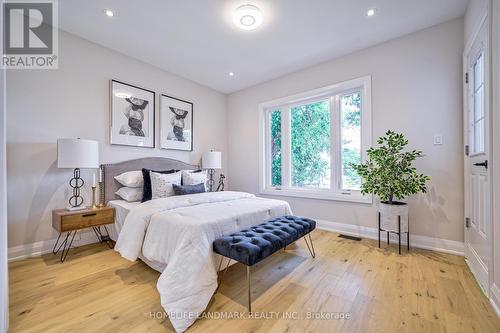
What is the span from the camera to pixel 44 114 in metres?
2.44

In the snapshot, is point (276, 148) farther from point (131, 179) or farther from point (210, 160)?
point (131, 179)

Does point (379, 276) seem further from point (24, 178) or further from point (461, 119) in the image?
point (24, 178)

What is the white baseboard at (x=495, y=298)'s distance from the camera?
4.72 ft

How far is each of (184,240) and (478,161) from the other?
104 inches

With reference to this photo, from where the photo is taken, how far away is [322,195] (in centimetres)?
339

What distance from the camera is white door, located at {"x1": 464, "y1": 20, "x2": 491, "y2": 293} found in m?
1.67

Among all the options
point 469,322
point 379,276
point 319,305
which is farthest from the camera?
point 379,276

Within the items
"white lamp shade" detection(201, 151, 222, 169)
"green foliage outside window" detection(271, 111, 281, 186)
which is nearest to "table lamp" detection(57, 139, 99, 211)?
"white lamp shade" detection(201, 151, 222, 169)

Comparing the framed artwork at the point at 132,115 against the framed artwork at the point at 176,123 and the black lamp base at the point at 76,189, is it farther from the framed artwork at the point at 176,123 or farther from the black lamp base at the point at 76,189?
the black lamp base at the point at 76,189

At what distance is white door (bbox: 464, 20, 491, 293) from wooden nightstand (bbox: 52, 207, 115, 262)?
11.9ft

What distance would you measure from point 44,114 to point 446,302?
13.9 feet

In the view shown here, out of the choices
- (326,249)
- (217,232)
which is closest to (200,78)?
(217,232)

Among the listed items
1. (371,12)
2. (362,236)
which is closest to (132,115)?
(371,12)

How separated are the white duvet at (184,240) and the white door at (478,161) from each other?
1.77m
